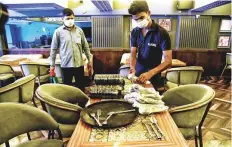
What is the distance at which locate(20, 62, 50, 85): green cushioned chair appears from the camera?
319cm

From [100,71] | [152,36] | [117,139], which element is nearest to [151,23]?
[152,36]

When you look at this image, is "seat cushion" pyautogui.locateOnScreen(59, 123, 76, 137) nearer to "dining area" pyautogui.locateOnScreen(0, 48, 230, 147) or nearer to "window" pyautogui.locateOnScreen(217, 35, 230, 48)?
"dining area" pyautogui.locateOnScreen(0, 48, 230, 147)

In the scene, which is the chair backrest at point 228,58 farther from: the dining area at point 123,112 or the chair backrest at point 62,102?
the chair backrest at point 62,102

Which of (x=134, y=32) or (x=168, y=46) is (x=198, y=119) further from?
(x=134, y=32)

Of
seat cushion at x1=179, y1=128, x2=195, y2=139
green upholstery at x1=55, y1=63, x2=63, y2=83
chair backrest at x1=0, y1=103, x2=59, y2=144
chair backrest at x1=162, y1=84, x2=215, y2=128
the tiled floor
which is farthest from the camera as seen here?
green upholstery at x1=55, y1=63, x2=63, y2=83

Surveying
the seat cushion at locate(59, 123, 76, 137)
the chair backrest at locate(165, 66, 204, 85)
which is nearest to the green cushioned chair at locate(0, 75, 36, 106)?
the seat cushion at locate(59, 123, 76, 137)

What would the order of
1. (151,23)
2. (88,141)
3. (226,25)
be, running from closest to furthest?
1. (88,141)
2. (151,23)
3. (226,25)

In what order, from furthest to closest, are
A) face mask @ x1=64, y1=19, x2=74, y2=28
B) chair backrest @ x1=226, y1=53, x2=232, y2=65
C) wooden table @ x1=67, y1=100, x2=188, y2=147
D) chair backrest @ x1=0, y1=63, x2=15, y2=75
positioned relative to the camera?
1. chair backrest @ x1=226, y1=53, x2=232, y2=65
2. chair backrest @ x1=0, y1=63, x2=15, y2=75
3. face mask @ x1=64, y1=19, x2=74, y2=28
4. wooden table @ x1=67, y1=100, x2=188, y2=147

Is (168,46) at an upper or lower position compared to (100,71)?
upper

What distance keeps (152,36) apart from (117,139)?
139 cm

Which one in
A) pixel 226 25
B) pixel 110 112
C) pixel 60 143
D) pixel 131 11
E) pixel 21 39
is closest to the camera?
pixel 110 112

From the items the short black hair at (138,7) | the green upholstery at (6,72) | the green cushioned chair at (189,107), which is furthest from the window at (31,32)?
the green cushioned chair at (189,107)

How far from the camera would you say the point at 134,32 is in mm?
2227

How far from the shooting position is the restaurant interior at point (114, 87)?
1.08m
